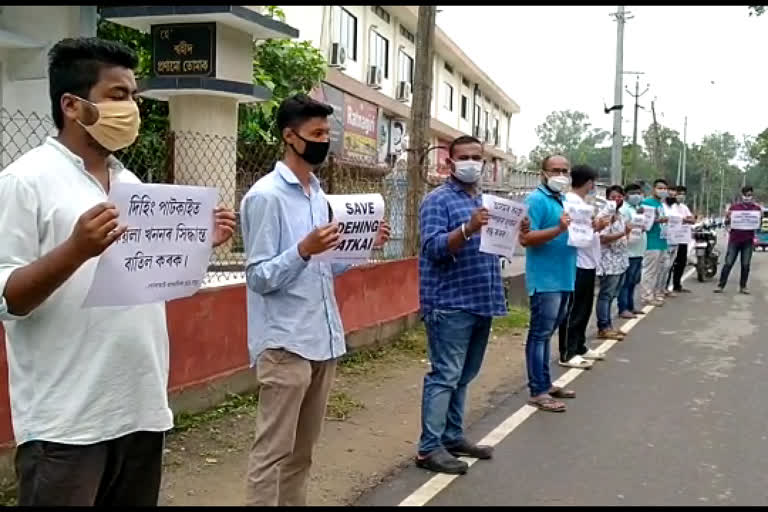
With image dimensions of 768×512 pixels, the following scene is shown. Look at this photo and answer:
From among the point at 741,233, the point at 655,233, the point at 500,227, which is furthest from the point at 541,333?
the point at 741,233

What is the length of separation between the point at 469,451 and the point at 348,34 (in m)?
18.5

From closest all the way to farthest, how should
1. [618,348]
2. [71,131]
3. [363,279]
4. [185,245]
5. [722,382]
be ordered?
[71,131] < [185,245] < [722,382] < [363,279] < [618,348]

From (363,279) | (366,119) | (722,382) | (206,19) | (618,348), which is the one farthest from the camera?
(366,119)

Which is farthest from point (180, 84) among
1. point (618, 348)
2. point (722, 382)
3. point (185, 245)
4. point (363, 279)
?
point (185, 245)

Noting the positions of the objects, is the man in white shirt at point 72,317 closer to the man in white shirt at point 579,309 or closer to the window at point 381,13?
the man in white shirt at point 579,309

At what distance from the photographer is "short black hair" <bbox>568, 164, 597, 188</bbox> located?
23.4 ft

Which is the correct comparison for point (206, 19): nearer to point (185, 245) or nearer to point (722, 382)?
point (722, 382)

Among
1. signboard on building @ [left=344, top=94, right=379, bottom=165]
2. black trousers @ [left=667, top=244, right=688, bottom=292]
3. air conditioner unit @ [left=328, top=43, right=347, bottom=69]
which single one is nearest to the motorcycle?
black trousers @ [left=667, top=244, right=688, bottom=292]

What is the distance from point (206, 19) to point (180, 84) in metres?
0.83

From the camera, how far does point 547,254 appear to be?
6039mm

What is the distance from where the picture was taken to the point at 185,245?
2.73 metres

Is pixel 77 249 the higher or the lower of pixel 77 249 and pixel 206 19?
the lower

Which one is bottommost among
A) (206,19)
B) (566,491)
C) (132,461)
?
(566,491)

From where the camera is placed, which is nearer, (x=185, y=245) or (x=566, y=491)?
(x=185, y=245)
